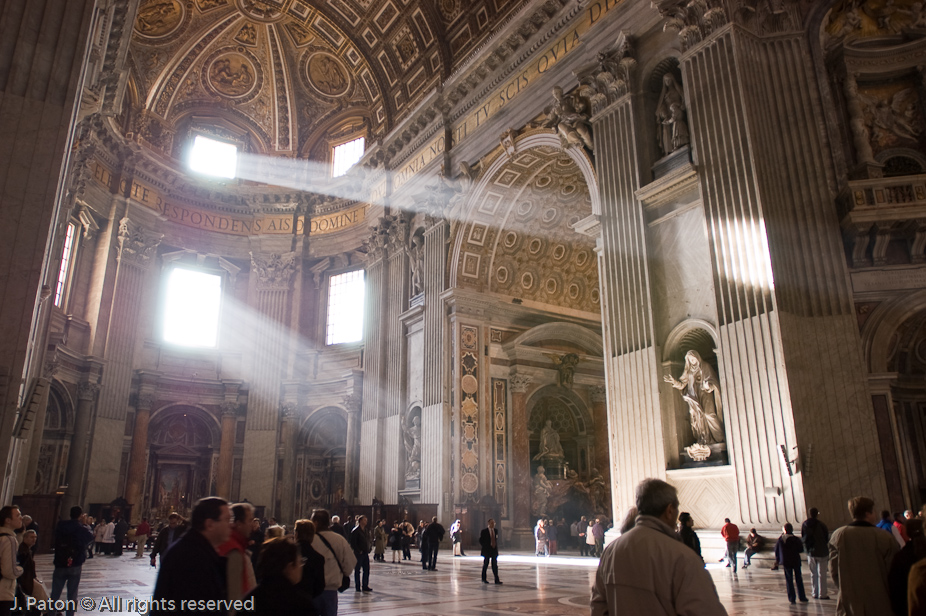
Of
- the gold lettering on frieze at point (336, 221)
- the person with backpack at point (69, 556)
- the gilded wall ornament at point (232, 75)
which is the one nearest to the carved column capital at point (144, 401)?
the gold lettering on frieze at point (336, 221)

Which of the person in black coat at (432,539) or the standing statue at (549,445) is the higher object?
the standing statue at (549,445)

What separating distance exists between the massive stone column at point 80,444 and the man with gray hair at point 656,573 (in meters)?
20.4

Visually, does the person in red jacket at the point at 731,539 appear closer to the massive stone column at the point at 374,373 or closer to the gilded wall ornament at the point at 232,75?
the massive stone column at the point at 374,373

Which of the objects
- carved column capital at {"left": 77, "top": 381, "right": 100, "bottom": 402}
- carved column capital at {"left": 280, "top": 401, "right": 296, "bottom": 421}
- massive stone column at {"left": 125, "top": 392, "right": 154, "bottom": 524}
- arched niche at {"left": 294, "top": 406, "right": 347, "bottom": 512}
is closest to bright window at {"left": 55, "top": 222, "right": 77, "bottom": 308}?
carved column capital at {"left": 77, "top": 381, "right": 100, "bottom": 402}

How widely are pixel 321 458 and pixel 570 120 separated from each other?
588 inches

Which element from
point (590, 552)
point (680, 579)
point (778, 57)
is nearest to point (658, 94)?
point (778, 57)

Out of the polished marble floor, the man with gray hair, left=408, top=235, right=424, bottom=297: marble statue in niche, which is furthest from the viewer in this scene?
Answer: left=408, top=235, right=424, bottom=297: marble statue in niche

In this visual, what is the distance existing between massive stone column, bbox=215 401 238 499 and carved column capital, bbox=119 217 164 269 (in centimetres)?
555

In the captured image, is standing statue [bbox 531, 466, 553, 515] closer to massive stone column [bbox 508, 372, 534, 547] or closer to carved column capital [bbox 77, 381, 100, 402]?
massive stone column [bbox 508, 372, 534, 547]

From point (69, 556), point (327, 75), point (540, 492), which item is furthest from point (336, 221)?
point (69, 556)

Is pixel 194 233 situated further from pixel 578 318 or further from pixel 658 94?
pixel 658 94

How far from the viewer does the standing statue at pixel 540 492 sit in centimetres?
1816

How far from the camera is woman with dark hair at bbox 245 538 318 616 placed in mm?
3070

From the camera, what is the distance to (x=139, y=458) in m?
21.3
